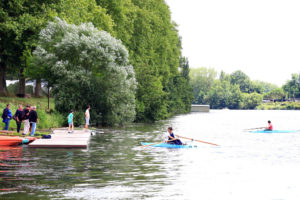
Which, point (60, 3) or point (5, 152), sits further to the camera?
point (60, 3)

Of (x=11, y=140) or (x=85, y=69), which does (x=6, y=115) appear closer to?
(x=11, y=140)

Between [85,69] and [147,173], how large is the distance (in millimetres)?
27638

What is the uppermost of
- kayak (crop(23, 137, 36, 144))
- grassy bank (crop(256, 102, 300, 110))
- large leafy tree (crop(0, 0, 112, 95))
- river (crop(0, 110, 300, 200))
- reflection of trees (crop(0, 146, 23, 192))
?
large leafy tree (crop(0, 0, 112, 95))

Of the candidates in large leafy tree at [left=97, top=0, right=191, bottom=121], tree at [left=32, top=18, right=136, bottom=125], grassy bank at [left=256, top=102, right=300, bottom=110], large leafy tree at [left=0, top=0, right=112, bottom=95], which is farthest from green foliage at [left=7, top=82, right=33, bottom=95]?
grassy bank at [left=256, top=102, right=300, bottom=110]

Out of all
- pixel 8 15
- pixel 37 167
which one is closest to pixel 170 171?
pixel 37 167

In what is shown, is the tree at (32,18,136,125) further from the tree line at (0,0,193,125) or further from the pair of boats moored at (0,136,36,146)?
the pair of boats moored at (0,136,36,146)

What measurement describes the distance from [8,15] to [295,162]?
32.0 metres

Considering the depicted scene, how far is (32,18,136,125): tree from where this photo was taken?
41750 millimetres

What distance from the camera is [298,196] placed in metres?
14.1

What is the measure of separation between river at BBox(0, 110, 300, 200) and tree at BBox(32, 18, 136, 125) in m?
15.6

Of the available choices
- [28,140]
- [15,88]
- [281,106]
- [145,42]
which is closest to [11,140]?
[28,140]

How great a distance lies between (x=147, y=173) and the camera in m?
17.6

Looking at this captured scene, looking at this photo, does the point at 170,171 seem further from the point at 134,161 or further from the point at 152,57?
the point at 152,57

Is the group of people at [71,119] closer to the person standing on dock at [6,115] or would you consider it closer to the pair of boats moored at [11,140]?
the person standing on dock at [6,115]
